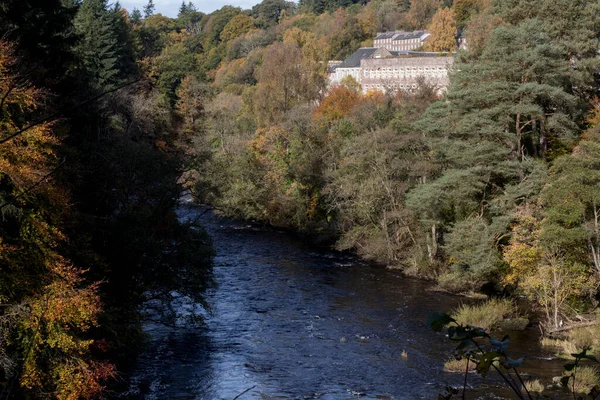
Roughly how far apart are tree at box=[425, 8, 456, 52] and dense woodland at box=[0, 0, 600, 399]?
34.1m

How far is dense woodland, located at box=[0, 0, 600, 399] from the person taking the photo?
16.1 m

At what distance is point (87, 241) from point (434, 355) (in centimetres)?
1191

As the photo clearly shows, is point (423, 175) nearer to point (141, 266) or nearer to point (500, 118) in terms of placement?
point (500, 118)

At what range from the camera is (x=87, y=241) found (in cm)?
2009

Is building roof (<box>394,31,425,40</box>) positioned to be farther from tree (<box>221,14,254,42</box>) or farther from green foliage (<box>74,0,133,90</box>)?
green foliage (<box>74,0,133,90</box>)

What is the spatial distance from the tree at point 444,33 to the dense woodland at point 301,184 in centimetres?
3405

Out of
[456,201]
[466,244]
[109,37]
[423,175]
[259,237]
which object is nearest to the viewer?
[466,244]

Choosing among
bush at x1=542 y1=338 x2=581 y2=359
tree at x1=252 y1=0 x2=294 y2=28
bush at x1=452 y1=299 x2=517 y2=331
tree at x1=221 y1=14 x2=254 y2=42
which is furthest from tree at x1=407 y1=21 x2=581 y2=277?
tree at x1=252 y1=0 x2=294 y2=28

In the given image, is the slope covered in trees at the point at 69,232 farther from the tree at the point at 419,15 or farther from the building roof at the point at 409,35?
the tree at the point at 419,15

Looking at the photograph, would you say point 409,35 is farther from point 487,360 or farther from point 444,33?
point 487,360

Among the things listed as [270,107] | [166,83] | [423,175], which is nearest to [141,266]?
[423,175]

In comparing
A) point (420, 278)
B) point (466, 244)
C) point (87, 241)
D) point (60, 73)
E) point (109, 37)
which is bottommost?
point (420, 278)

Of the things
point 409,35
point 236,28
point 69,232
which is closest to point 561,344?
point 69,232

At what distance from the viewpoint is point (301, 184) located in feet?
154
